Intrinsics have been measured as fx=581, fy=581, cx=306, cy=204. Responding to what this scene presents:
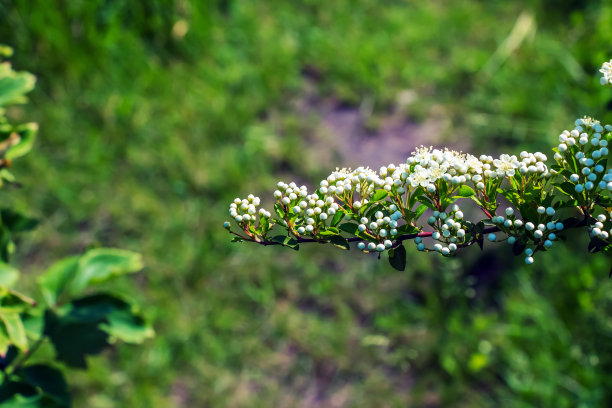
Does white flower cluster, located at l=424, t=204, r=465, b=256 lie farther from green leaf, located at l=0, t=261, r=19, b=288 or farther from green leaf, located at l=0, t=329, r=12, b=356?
green leaf, located at l=0, t=261, r=19, b=288

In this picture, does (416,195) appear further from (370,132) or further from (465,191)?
(370,132)

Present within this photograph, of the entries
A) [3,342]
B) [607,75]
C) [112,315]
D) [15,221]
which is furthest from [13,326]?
[607,75]

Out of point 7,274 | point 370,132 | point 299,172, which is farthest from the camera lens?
point 370,132

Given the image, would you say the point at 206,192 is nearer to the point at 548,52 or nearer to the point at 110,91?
the point at 110,91

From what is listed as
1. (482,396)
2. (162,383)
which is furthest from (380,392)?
(162,383)

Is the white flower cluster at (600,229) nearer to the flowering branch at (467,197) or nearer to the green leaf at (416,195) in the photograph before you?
the flowering branch at (467,197)

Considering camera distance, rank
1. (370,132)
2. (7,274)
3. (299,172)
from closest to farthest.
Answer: (7,274), (299,172), (370,132)
